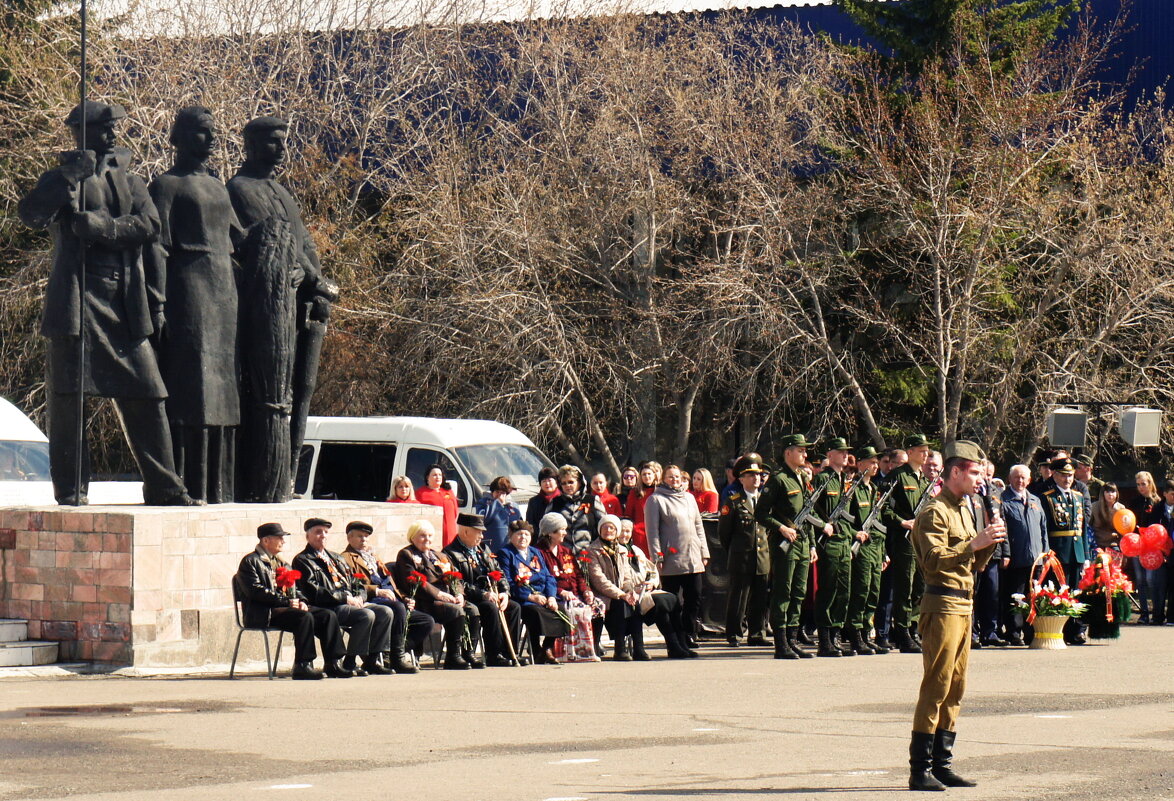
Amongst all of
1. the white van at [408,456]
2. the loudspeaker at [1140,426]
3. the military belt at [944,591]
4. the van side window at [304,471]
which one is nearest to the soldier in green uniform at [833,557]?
the white van at [408,456]

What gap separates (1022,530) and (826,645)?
2.78 meters

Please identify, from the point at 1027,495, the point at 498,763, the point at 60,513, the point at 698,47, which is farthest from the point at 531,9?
the point at 498,763

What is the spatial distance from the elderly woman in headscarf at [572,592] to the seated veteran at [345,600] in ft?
6.14

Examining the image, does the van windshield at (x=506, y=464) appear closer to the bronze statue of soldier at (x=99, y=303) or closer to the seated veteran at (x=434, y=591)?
the seated veteran at (x=434, y=591)

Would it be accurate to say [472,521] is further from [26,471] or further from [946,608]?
[946,608]

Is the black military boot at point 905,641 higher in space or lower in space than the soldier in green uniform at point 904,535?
lower

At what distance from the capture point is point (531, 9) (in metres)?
34.1

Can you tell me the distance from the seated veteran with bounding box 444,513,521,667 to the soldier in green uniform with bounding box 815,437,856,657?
8.67ft

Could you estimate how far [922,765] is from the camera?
352 inches

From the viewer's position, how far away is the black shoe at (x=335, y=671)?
1473 centimetres

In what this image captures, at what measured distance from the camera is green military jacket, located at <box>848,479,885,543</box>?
16.8 m

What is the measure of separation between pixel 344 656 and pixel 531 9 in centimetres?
2114

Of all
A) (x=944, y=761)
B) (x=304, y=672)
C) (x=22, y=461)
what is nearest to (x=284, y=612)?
(x=304, y=672)

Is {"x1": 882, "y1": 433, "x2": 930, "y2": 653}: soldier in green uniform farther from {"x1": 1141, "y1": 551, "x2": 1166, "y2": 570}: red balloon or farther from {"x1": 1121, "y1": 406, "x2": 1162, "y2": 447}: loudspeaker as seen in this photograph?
{"x1": 1121, "y1": 406, "x2": 1162, "y2": 447}: loudspeaker
